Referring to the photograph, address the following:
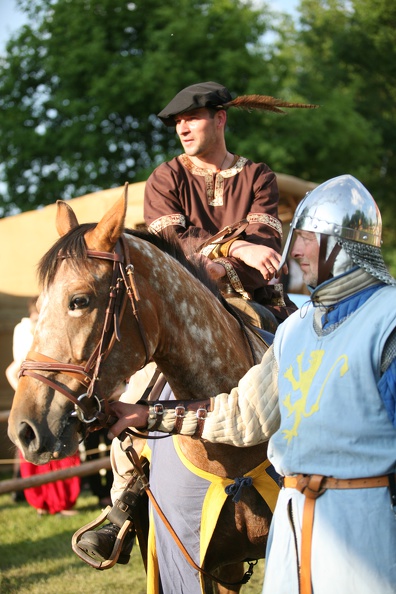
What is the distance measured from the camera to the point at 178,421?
2920 mm

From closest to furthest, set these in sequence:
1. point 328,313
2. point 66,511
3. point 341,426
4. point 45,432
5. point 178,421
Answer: point 341,426
point 328,313
point 45,432
point 178,421
point 66,511

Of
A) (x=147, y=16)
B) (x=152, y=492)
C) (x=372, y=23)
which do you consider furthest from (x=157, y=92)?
(x=152, y=492)

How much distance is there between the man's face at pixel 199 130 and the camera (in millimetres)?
4043

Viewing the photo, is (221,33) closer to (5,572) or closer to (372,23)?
(372,23)

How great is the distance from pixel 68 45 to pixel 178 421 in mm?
19310

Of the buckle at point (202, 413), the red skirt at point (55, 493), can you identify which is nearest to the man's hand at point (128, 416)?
the buckle at point (202, 413)

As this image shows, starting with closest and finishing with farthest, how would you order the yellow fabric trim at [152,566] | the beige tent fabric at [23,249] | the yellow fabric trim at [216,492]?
1. the yellow fabric trim at [216,492]
2. the yellow fabric trim at [152,566]
3. the beige tent fabric at [23,249]

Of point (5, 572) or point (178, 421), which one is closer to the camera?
point (178, 421)

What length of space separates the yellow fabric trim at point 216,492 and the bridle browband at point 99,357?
0.62 meters

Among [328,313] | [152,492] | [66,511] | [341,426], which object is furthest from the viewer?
[66,511]

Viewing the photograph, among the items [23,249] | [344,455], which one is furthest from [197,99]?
[23,249]

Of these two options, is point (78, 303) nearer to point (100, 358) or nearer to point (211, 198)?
point (100, 358)

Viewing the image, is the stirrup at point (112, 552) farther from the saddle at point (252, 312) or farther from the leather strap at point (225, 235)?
the leather strap at point (225, 235)

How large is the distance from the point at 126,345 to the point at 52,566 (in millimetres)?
4249
